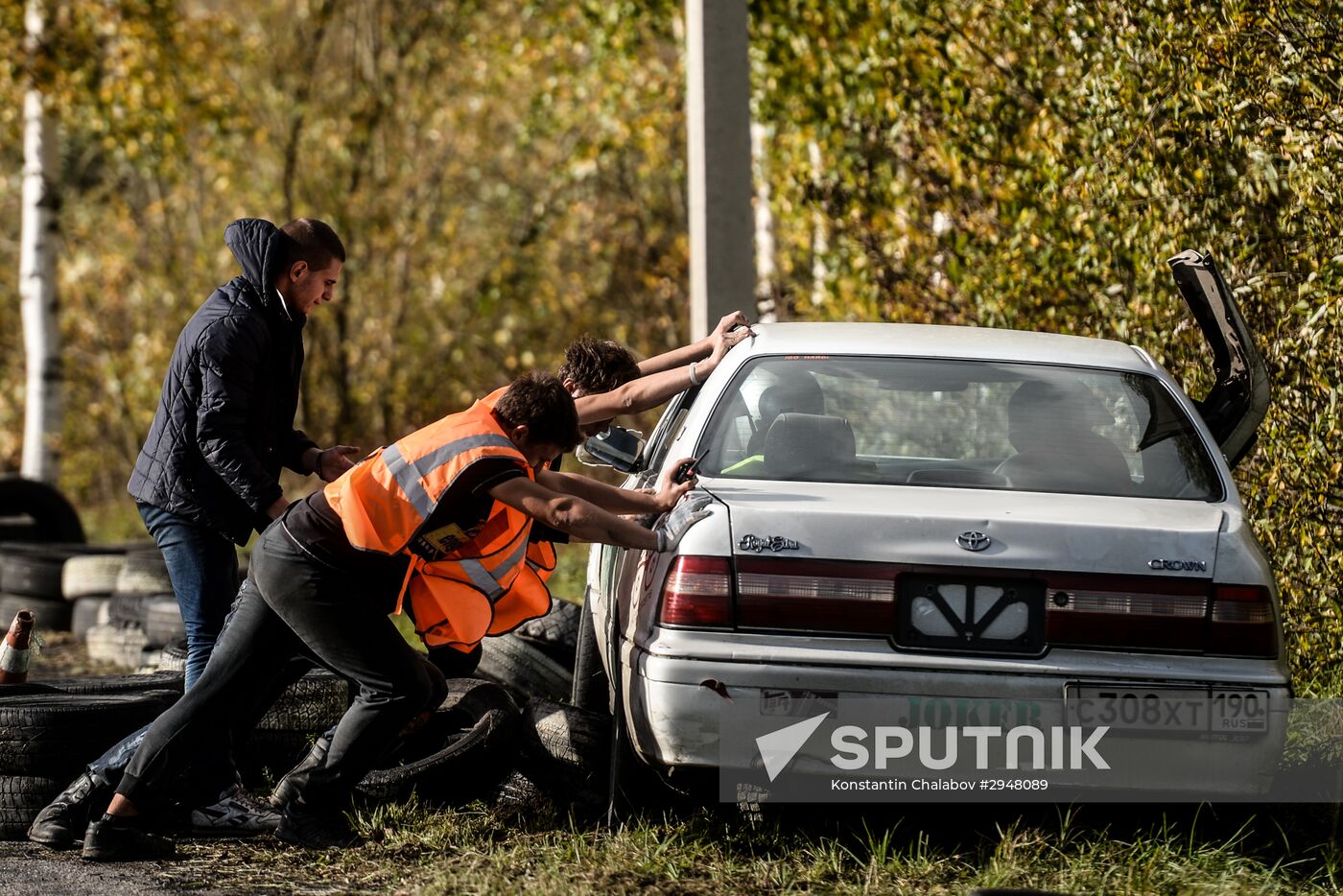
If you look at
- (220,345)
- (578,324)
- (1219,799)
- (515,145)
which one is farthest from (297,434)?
(515,145)

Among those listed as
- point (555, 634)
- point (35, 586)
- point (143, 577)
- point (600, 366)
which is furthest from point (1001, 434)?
point (35, 586)

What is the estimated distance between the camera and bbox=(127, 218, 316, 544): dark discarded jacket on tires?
491cm

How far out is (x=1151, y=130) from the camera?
7004 millimetres

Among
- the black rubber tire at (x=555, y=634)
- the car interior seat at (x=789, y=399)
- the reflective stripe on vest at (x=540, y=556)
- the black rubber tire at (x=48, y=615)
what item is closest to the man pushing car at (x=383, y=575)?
the reflective stripe on vest at (x=540, y=556)

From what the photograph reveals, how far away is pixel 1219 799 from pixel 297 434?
130 inches

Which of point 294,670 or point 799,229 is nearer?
point 294,670

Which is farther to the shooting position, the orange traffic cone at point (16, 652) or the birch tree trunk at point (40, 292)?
the birch tree trunk at point (40, 292)

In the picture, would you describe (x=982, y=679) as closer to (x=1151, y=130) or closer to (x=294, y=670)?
(x=294, y=670)

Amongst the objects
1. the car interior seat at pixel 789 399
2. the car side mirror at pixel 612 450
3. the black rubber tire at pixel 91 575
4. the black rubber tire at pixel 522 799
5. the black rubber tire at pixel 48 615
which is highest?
the car interior seat at pixel 789 399

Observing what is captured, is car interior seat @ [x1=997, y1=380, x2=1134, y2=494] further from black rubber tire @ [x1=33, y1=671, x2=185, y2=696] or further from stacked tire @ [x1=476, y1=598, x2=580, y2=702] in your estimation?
black rubber tire @ [x1=33, y1=671, x2=185, y2=696]

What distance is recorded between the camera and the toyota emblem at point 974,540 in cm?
418

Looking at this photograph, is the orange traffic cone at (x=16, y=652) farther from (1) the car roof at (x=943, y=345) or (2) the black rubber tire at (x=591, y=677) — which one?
(1) the car roof at (x=943, y=345)

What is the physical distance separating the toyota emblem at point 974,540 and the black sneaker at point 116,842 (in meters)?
2.60

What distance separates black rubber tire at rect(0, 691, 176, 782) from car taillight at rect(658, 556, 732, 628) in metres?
2.13
